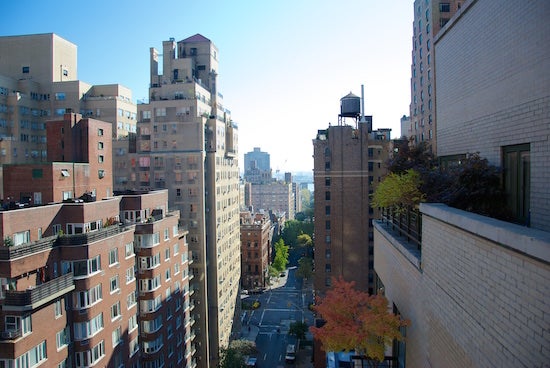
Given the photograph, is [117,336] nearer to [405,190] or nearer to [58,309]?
[58,309]

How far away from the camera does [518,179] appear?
12.6m

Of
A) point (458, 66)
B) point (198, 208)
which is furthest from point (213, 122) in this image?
point (458, 66)

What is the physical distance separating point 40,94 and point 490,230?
6237cm

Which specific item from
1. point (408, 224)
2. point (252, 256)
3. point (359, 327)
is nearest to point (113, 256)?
point (359, 327)

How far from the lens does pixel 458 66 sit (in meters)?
17.3

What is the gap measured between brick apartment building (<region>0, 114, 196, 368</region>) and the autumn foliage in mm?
14719

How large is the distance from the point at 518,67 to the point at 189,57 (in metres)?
54.7

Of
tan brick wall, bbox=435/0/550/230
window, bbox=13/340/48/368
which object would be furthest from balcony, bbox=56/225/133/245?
tan brick wall, bbox=435/0/550/230

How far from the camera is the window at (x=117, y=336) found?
28.0 meters

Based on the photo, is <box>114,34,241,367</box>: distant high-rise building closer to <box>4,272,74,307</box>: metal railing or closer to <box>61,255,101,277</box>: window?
<box>61,255,101,277</box>: window

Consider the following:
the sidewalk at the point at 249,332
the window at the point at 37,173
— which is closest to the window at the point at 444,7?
the window at the point at 37,173

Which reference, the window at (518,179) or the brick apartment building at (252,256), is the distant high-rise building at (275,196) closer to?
the brick apartment building at (252,256)

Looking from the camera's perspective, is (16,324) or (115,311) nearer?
(16,324)

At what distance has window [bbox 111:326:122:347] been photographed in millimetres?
28000
